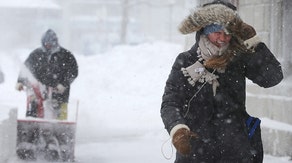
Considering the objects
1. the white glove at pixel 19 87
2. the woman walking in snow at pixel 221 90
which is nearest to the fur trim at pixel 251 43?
the woman walking in snow at pixel 221 90

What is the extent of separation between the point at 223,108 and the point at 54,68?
547cm

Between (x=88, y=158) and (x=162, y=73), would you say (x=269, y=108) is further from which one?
(x=162, y=73)

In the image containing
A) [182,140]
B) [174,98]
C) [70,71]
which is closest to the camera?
[182,140]

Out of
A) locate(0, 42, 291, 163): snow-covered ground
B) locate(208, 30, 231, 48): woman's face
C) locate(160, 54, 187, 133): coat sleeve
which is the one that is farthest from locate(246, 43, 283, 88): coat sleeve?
locate(0, 42, 291, 163): snow-covered ground

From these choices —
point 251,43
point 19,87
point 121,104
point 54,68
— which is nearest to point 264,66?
point 251,43

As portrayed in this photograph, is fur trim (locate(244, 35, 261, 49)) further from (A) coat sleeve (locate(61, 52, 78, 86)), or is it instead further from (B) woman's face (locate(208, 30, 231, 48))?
(A) coat sleeve (locate(61, 52, 78, 86))

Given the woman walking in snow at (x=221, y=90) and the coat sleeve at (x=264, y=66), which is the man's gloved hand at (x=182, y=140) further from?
the coat sleeve at (x=264, y=66)

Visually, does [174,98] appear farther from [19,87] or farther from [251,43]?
[19,87]

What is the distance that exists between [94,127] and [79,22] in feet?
142

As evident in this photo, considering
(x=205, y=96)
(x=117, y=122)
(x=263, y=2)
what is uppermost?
(x=263, y=2)

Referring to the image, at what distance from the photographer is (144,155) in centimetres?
871

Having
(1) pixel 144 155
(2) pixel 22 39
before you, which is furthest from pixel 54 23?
(1) pixel 144 155

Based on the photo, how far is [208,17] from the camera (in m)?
3.65

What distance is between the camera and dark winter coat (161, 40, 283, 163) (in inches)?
140
